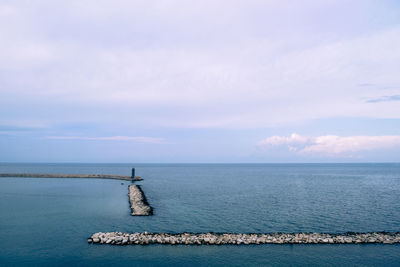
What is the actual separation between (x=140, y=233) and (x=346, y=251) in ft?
60.2

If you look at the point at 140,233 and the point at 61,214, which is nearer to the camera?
the point at 140,233

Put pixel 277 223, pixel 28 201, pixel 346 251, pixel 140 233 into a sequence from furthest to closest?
pixel 28 201 → pixel 277 223 → pixel 140 233 → pixel 346 251

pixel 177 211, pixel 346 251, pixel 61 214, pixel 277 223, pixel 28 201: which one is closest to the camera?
pixel 346 251

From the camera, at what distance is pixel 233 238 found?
23656 mm

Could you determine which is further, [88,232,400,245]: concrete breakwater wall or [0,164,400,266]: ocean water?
[88,232,400,245]: concrete breakwater wall

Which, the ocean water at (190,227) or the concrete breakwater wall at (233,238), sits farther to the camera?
the concrete breakwater wall at (233,238)

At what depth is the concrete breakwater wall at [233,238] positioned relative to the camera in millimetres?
22891

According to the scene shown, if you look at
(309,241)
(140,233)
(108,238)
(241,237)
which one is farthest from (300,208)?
(108,238)

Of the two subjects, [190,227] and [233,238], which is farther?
[190,227]

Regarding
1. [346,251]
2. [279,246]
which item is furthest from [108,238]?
[346,251]

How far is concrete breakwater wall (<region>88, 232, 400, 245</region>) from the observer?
2289 cm

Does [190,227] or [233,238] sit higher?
[233,238]

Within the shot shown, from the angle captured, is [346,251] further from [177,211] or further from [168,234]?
[177,211]

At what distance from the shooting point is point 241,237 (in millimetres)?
23891
